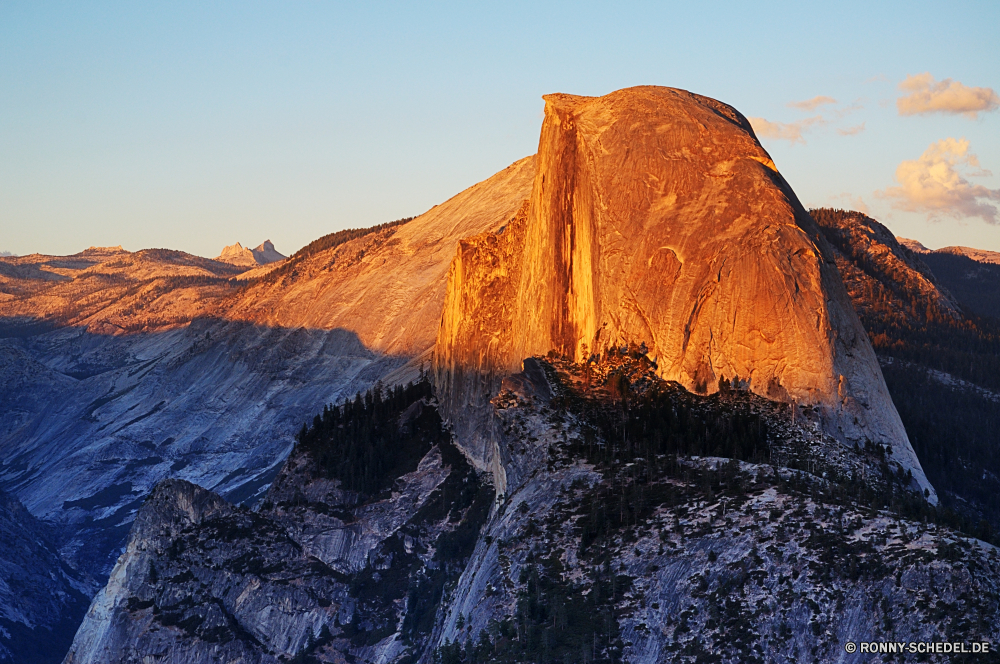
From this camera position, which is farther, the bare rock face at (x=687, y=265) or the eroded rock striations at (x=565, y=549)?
the bare rock face at (x=687, y=265)

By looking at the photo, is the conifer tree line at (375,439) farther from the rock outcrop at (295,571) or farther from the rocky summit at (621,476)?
the rock outcrop at (295,571)

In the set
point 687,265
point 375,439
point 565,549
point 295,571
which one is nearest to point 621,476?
point 565,549

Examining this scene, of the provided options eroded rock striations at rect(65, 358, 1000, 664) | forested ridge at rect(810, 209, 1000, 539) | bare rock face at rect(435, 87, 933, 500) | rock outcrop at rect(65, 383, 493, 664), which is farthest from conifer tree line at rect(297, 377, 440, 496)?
forested ridge at rect(810, 209, 1000, 539)

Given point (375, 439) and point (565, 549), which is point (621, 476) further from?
point (375, 439)

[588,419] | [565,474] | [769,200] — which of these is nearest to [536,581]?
[565,474]

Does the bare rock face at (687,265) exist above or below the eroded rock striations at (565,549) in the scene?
above

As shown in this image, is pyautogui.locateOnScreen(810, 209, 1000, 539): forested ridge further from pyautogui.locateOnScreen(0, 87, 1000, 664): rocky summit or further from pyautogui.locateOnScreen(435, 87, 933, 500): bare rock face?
pyautogui.locateOnScreen(435, 87, 933, 500): bare rock face

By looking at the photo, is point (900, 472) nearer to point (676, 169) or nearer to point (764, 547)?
point (764, 547)

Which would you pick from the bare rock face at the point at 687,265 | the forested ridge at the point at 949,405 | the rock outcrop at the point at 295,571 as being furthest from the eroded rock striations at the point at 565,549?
the forested ridge at the point at 949,405

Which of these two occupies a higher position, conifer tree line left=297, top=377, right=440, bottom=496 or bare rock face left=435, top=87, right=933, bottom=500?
bare rock face left=435, top=87, right=933, bottom=500

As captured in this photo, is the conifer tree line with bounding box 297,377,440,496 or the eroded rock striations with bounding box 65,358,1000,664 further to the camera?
the conifer tree line with bounding box 297,377,440,496
